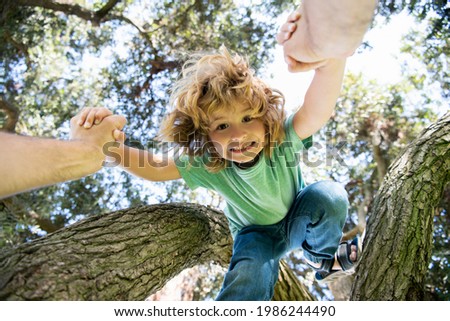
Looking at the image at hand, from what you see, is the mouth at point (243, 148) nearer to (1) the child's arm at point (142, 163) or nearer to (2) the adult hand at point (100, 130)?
(1) the child's arm at point (142, 163)

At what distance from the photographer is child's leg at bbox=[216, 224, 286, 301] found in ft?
7.15

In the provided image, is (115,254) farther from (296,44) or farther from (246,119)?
(296,44)

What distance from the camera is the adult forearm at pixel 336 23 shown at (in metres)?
1.21

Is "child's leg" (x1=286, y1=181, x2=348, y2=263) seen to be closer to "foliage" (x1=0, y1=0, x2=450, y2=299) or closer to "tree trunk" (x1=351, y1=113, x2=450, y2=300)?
"tree trunk" (x1=351, y1=113, x2=450, y2=300)

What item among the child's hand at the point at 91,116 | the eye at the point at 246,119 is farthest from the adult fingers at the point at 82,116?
the eye at the point at 246,119

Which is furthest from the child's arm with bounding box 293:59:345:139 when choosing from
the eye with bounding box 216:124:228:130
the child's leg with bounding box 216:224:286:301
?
the child's leg with bounding box 216:224:286:301

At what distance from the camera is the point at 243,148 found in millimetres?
2373

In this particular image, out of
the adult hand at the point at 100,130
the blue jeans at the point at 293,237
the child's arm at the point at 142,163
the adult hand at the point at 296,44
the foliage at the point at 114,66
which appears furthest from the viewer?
the foliage at the point at 114,66

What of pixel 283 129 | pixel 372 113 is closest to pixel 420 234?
pixel 283 129

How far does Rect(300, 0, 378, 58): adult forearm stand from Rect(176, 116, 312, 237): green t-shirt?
1.09 metres

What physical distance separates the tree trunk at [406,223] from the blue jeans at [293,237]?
0.21m

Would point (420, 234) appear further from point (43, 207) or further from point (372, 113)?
point (372, 113)

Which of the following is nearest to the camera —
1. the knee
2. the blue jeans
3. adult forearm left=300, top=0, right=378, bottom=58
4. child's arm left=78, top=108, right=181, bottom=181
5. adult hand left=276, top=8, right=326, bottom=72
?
adult forearm left=300, top=0, right=378, bottom=58

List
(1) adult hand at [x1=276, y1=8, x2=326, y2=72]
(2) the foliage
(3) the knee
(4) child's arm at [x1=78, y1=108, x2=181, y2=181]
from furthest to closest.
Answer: (2) the foliage → (4) child's arm at [x1=78, y1=108, x2=181, y2=181] → (3) the knee → (1) adult hand at [x1=276, y1=8, x2=326, y2=72]
